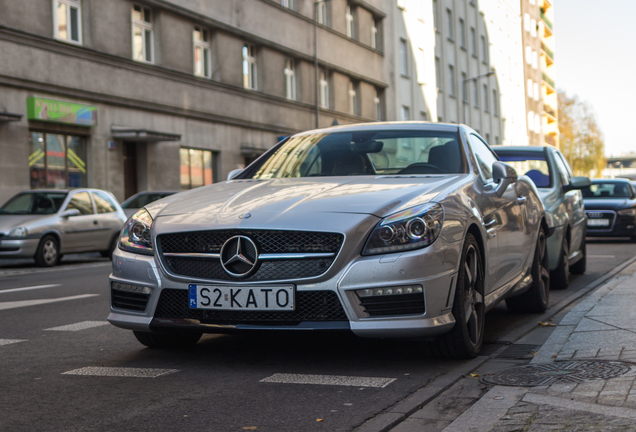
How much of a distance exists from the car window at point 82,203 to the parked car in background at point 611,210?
10.9m

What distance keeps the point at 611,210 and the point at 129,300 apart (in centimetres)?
1637

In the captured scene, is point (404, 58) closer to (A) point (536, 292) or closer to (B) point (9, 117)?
(B) point (9, 117)

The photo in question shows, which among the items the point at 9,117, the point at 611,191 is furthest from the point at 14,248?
the point at 611,191

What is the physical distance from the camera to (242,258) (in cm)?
464

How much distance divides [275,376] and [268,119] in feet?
89.8

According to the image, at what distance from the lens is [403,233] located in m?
4.61

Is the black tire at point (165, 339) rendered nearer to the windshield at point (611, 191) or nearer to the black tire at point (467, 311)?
the black tire at point (467, 311)

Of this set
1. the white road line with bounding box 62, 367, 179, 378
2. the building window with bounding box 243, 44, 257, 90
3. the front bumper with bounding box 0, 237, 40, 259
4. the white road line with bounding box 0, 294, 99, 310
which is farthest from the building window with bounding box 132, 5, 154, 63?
the white road line with bounding box 62, 367, 179, 378

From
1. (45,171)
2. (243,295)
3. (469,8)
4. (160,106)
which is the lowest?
(243,295)

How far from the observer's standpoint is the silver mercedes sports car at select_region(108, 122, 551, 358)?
179 inches

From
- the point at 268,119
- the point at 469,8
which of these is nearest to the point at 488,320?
the point at 268,119

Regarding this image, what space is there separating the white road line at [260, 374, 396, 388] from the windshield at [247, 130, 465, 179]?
1669mm

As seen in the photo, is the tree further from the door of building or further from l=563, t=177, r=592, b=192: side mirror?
l=563, t=177, r=592, b=192: side mirror

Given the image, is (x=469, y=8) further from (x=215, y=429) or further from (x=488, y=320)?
(x=215, y=429)
